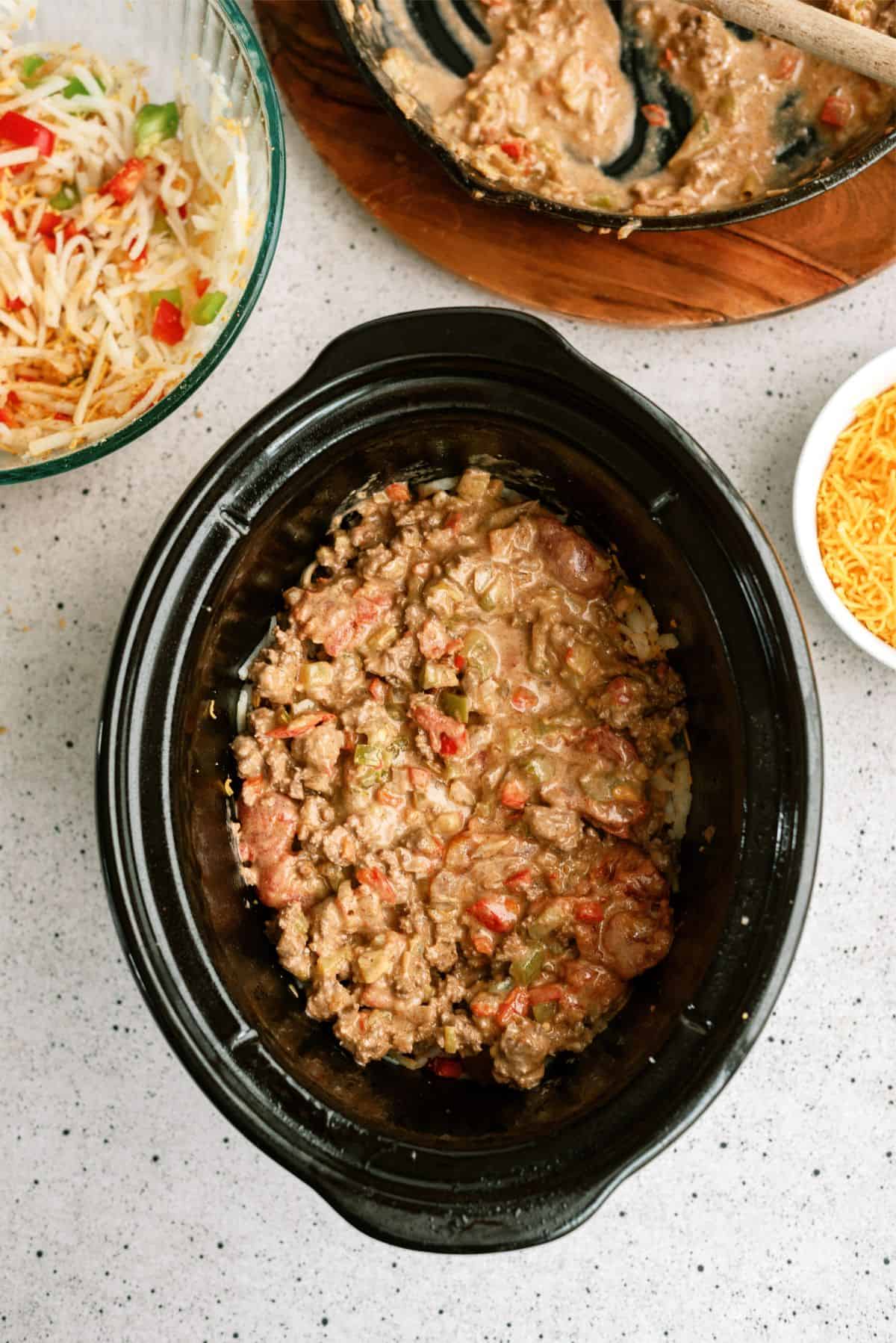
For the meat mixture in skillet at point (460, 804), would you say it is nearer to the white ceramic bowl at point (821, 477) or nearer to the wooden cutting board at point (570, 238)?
the white ceramic bowl at point (821, 477)

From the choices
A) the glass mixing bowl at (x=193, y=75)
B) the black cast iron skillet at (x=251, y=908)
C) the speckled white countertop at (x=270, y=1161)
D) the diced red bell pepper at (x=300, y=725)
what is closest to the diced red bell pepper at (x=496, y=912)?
the black cast iron skillet at (x=251, y=908)

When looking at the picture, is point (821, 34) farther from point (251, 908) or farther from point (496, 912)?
point (251, 908)

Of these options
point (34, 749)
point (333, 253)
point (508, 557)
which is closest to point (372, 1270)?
point (34, 749)

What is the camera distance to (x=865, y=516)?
2219mm

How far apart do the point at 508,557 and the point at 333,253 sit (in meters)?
0.84

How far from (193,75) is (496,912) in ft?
5.69

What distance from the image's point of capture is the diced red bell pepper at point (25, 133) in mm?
2133

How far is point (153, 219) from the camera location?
218 centimetres

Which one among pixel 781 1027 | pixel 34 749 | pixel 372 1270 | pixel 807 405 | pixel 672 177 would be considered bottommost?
pixel 372 1270

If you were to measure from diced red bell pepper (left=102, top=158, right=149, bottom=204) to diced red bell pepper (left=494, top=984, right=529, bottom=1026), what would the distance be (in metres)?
1.34

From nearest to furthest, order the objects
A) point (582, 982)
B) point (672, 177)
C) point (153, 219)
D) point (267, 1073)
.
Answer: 1. point (267, 1073)
2. point (582, 982)
3. point (153, 219)
4. point (672, 177)

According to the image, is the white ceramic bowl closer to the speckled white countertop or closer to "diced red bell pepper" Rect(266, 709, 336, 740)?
the speckled white countertop

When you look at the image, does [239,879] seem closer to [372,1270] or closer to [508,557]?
[508,557]

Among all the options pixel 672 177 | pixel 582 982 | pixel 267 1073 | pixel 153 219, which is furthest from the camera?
pixel 672 177
